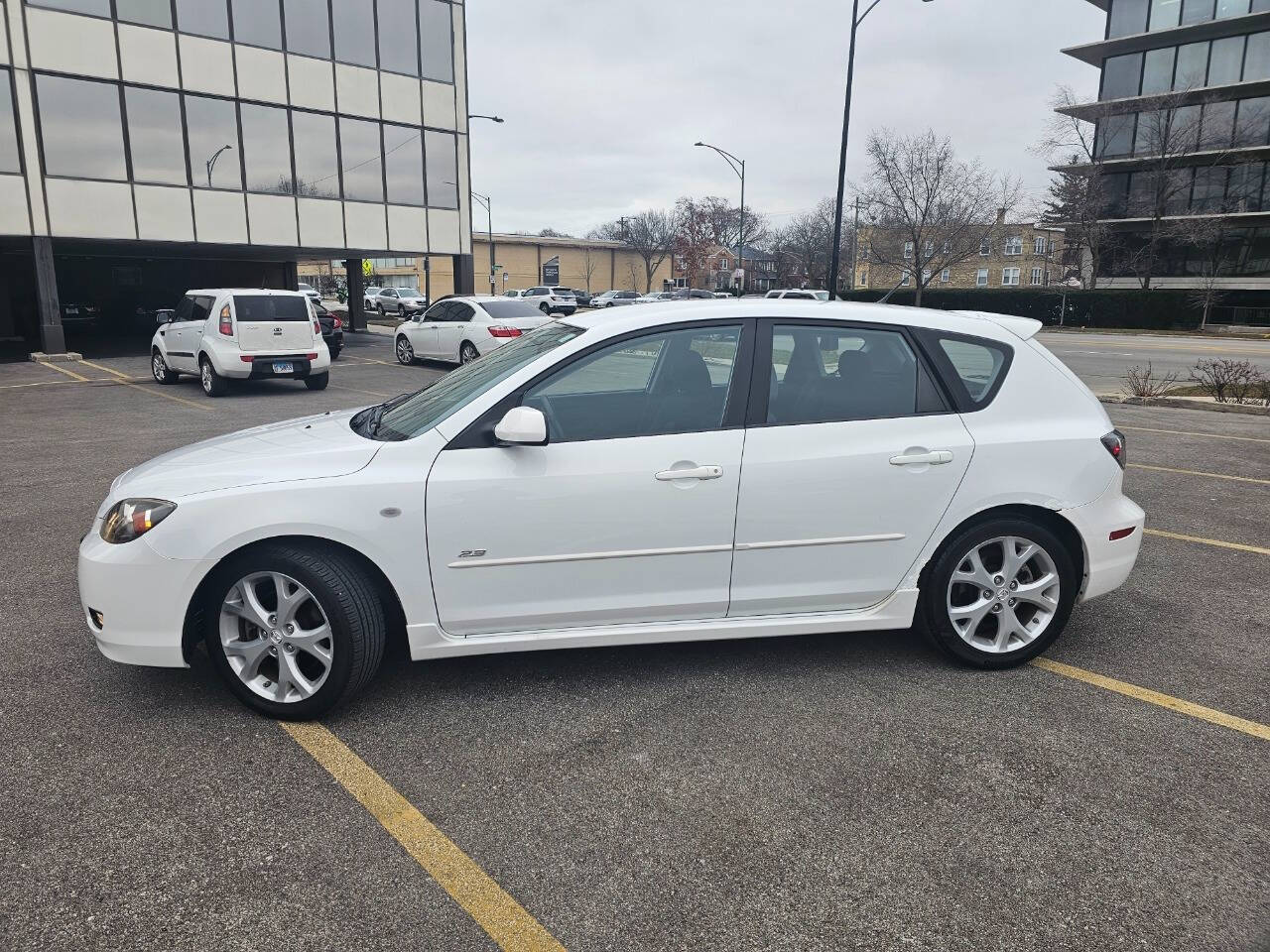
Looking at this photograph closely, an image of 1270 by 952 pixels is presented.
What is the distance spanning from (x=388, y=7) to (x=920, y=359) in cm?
2667

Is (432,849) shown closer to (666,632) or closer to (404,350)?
(666,632)

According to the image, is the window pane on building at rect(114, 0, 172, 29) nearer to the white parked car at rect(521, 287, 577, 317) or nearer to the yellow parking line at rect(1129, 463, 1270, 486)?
the white parked car at rect(521, 287, 577, 317)

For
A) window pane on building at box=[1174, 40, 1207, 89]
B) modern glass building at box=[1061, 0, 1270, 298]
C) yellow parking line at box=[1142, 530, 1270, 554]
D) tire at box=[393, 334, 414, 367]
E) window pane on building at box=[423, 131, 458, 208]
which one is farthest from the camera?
window pane on building at box=[1174, 40, 1207, 89]

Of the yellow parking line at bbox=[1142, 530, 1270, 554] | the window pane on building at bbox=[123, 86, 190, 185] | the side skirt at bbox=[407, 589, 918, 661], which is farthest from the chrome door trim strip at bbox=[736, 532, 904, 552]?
the window pane on building at bbox=[123, 86, 190, 185]

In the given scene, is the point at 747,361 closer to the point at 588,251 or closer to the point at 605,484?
the point at 605,484

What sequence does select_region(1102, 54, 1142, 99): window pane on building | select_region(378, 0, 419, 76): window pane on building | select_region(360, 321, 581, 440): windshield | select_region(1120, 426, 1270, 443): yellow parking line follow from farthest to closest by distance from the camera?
select_region(1102, 54, 1142, 99): window pane on building, select_region(378, 0, 419, 76): window pane on building, select_region(1120, 426, 1270, 443): yellow parking line, select_region(360, 321, 581, 440): windshield

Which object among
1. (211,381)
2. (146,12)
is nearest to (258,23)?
(146,12)

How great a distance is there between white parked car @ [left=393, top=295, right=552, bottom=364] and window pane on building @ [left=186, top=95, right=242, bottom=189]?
7.46 metres

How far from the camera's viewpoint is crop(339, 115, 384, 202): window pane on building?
83.3ft

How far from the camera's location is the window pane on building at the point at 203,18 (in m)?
22.2

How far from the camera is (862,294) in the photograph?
59.6 metres

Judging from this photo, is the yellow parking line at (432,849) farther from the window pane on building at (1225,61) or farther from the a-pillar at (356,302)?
the window pane on building at (1225,61)

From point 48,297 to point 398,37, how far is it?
39.4 feet

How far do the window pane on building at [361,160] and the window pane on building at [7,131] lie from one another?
25.5 feet
